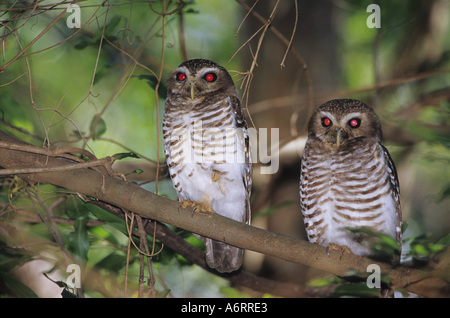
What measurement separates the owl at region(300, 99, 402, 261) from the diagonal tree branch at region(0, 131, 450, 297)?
0.41m

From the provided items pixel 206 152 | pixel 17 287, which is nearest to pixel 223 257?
pixel 206 152

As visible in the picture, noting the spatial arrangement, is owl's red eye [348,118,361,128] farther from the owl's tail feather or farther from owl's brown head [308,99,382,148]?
the owl's tail feather

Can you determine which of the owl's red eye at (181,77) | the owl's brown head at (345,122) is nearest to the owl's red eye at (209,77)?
the owl's red eye at (181,77)

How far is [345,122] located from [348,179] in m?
0.27

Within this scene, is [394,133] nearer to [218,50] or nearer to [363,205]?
[363,205]

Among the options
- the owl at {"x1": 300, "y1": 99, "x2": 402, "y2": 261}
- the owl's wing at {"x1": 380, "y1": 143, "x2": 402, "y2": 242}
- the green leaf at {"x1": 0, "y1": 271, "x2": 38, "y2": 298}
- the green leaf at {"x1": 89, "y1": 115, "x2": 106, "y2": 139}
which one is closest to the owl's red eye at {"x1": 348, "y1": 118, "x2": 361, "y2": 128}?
the owl at {"x1": 300, "y1": 99, "x2": 402, "y2": 261}

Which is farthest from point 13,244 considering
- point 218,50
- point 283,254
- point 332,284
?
point 218,50

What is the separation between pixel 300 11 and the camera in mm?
3150

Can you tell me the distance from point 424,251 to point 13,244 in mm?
1787

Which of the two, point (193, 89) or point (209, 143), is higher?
point (193, 89)

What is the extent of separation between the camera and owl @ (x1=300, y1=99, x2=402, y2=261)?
230cm

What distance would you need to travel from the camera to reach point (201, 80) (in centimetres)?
237

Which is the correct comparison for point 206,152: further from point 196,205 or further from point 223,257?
point 223,257
